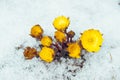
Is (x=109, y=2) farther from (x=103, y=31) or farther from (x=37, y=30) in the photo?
(x=37, y=30)

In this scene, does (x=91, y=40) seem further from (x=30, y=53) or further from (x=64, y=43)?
(x=30, y=53)

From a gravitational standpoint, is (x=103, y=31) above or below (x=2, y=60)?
above

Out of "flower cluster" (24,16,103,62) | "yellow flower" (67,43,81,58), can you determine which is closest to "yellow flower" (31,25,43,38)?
"flower cluster" (24,16,103,62)

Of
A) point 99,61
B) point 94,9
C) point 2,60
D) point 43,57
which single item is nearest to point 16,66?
point 2,60

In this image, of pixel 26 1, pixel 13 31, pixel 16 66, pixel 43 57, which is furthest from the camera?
pixel 26 1

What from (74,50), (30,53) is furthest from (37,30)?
(74,50)

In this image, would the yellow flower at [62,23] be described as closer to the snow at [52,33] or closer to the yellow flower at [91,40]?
the yellow flower at [91,40]
